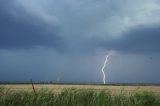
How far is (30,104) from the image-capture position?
24.6m

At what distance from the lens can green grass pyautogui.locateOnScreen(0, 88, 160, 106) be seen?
24.2 metres

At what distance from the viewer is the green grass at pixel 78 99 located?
24219mm

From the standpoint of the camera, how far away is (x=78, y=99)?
2492 cm

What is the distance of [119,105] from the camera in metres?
23.8

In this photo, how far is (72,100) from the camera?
24.9 meters

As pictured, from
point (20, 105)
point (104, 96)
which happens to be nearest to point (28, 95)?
point (20, 105)

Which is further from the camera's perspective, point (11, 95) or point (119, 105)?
point (11, 95)

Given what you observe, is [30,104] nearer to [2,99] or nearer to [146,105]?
[2,99]

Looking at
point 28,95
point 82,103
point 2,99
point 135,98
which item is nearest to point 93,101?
point 82,103

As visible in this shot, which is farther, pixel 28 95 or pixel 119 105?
pixel 28 95

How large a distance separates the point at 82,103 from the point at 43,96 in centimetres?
284

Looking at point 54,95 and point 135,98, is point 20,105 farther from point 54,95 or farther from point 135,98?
point 135,98

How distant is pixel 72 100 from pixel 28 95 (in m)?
3.24

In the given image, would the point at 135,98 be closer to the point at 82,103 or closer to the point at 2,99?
the point at 82,103
